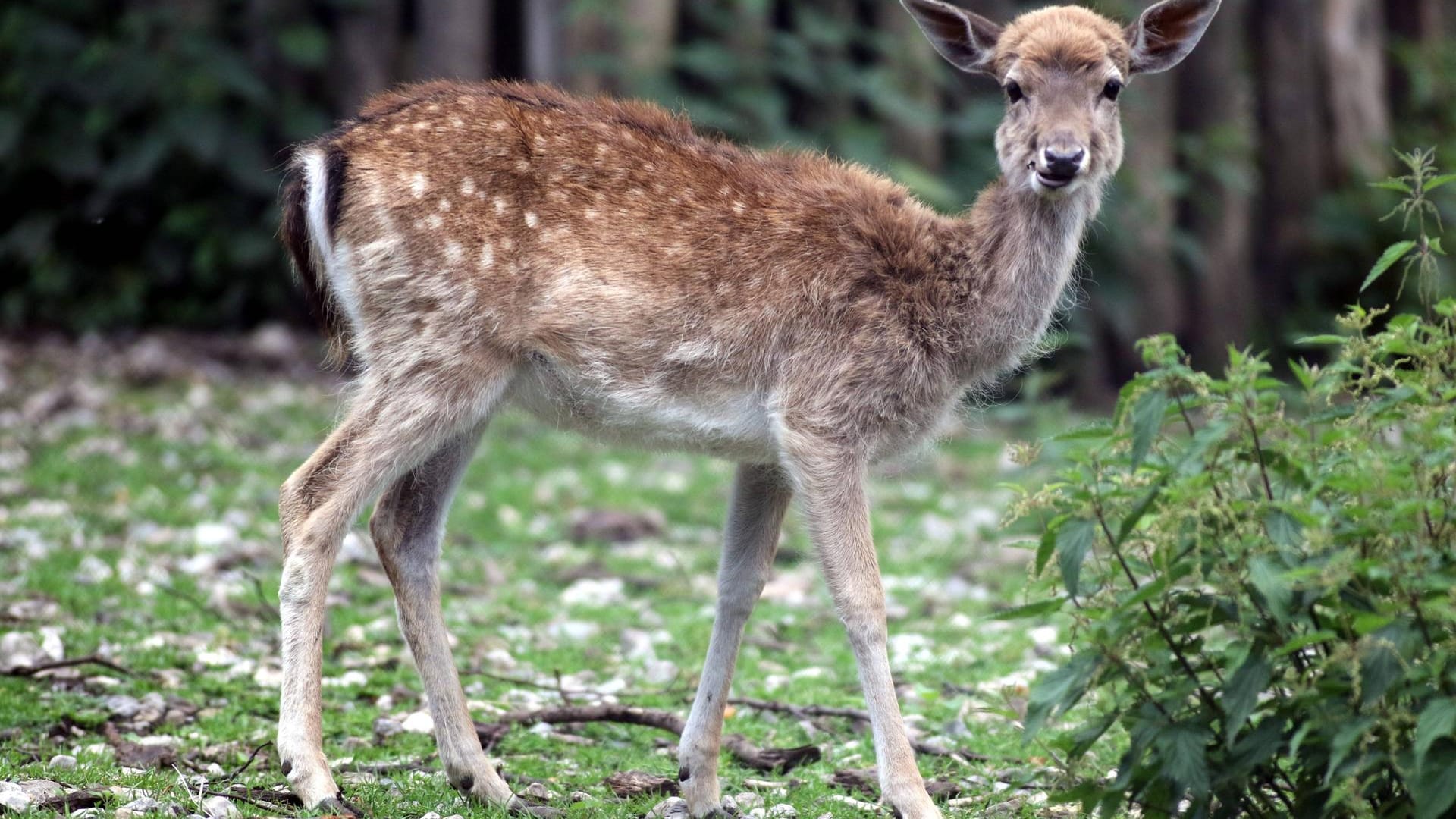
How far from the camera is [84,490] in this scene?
9188 mm

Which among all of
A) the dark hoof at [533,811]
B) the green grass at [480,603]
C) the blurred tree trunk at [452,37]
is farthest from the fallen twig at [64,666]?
the blurred tree trunk at [452,37]

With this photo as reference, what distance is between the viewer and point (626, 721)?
5910 mm

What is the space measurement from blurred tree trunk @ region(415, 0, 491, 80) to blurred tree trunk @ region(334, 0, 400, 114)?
0.58 metres

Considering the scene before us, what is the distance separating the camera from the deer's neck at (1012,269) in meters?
5.55

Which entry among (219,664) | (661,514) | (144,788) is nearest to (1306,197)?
(661,514)

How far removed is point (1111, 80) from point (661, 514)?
477cm

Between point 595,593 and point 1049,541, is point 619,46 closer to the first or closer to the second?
point 595,593

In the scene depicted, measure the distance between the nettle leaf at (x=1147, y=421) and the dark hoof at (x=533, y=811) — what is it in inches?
82.8

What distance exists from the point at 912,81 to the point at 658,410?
8451 millimetres

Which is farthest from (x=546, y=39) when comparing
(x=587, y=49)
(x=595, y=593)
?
(x=595, y=593)

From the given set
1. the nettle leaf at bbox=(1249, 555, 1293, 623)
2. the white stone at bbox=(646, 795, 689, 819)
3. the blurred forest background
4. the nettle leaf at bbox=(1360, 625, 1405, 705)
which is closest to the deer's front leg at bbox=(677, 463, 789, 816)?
the white stone at bbox=(646, 795, 689, 819)

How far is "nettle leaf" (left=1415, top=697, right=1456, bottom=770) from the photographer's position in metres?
3.27

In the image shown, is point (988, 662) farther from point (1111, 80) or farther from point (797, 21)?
point (797, 21)

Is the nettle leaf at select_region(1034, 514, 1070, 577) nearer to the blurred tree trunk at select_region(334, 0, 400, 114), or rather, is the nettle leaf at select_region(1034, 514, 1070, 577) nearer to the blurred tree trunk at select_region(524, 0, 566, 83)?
the blurred tree trunk at select_region(524, 0, 566, 83)
